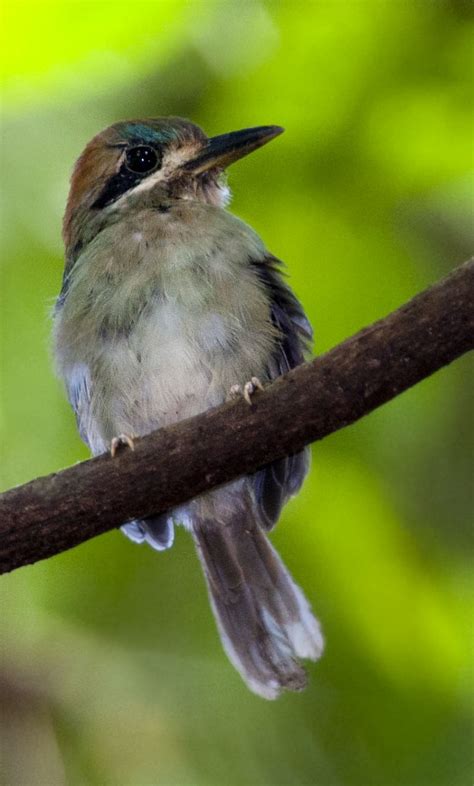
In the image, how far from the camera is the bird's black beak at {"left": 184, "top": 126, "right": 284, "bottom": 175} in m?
4.11

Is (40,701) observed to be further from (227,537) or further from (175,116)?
(175,116)

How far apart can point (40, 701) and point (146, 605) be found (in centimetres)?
52

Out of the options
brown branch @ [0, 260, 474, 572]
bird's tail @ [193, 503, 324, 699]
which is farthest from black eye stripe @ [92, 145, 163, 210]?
brown branch @ [0, 260, 474, 572]

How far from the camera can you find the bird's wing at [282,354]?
4.25 m

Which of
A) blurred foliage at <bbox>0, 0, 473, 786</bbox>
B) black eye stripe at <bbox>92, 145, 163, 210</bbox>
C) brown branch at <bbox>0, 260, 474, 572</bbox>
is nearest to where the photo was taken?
brown branch at <bbox>0, 260, 474, 572</bbox>

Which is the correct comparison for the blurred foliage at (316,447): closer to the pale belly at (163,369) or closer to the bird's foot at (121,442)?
the pale belly at (163,369)

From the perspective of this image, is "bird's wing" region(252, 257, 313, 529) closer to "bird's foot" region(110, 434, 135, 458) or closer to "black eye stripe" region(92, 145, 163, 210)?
"bird's foot" region(110, 434, 135, 458)

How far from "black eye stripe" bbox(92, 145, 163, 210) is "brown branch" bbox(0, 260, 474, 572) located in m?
1.77

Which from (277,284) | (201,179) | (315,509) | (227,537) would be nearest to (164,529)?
(227,537)

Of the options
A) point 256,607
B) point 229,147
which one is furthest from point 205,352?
point 256,607

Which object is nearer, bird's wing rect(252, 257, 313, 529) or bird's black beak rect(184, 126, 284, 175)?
bird's black beak rect(184, 126, 284, 175)

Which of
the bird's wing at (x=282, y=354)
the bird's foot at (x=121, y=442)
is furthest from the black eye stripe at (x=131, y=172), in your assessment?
the bird's foot at (x=121, y=442)

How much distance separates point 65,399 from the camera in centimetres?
468

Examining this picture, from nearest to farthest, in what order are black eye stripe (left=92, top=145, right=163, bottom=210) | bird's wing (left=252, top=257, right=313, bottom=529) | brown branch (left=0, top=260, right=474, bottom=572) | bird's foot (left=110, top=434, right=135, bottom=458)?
1. brown branch (left=0, top=260, right=474, bottom=572)
2. bird's foot (left=110, top=434, right=135, bottom=458)
3. bird's wing (left=252, top=257, right=313, bottom=529)
4. black eye stripe (left=92, top=145, right=163, bottom=210)
